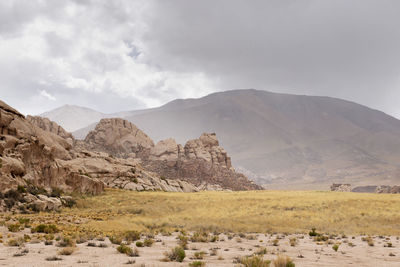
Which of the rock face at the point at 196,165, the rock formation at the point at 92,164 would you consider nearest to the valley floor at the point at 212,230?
the rock formation at the point at 92,164

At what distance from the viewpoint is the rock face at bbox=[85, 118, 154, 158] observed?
112 m

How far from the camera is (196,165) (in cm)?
11131

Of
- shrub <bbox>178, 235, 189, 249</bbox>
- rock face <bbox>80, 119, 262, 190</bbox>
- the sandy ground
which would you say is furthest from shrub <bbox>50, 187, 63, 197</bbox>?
rock face <bbox>80, 119, 262, 190</bbox>

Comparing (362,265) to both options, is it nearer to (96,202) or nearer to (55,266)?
(55,266)

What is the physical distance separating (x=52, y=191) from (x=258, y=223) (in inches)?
921

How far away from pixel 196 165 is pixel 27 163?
76.4 m

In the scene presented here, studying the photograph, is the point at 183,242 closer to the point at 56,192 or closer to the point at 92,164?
the point at 56,192

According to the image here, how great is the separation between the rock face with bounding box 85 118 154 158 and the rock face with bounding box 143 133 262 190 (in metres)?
4.97

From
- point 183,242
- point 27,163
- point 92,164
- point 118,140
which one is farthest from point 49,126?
point 183,242

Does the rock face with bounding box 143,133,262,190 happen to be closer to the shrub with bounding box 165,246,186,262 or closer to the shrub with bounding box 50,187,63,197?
the shrub with bounding box 50,187,63,197

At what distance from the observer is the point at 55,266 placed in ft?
33.1

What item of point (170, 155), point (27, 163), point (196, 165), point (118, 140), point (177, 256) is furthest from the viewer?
point (170, 155)

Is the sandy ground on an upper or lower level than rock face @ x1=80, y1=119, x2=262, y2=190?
lower

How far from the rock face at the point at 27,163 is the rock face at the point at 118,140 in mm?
64685
